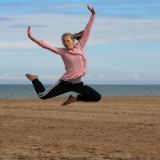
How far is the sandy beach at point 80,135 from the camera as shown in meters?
14.2

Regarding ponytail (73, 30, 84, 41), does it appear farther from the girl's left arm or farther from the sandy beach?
the sandy beach

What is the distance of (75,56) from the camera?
34.2 ft

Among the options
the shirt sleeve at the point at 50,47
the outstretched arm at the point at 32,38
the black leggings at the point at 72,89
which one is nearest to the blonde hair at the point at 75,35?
the shirt sleeve at the point at 50,47

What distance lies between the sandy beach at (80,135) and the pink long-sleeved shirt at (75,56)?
12.6 feet

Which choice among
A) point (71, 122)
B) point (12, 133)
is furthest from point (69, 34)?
point (71, 122)

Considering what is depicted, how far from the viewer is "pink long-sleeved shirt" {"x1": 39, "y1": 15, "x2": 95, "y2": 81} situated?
10.4 m

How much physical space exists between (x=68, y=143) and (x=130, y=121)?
23.5 feet

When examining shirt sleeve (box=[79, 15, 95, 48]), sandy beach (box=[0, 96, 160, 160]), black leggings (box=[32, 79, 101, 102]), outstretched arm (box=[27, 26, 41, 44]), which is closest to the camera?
outstretched arm (box=[27, 26, 41, 44])

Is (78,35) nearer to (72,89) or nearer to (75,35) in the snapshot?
(75,35)

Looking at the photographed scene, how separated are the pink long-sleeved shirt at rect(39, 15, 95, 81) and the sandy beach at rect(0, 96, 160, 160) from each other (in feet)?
12.6

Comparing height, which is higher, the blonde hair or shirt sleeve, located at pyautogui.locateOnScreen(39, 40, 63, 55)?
the blonde hair

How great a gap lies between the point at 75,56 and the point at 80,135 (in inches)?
315

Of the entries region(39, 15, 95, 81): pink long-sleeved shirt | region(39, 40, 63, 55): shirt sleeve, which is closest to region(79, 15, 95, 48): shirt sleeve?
region(39, 15, 95, 81): pink long-sleeved shirt

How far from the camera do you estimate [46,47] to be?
10.4 metres
